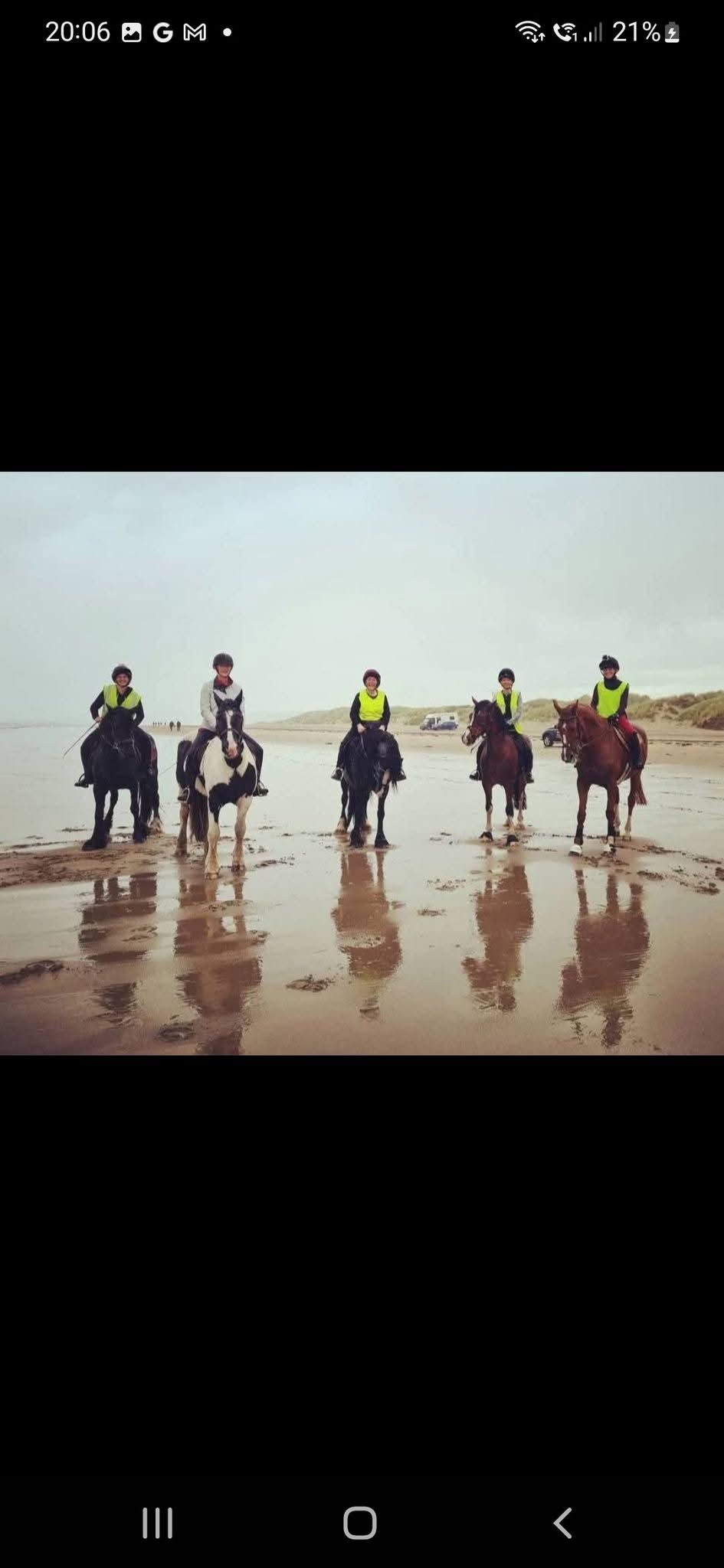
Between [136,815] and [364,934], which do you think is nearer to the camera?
[364,934]

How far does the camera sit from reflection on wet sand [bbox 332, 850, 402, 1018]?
10.3 ft

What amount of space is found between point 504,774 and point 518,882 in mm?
1100

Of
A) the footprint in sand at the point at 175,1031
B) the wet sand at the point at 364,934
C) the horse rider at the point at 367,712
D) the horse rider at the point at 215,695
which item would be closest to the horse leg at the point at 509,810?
the wet sand at the point at 364,934

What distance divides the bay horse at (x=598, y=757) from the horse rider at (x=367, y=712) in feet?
3.49

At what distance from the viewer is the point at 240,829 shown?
13.8 ft

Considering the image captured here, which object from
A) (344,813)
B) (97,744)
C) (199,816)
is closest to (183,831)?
(199,816)

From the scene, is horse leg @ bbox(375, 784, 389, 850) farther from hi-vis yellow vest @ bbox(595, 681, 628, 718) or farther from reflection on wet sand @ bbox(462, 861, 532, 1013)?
hi-vis yellow vest @ bbox(595, 681, 628, 718)

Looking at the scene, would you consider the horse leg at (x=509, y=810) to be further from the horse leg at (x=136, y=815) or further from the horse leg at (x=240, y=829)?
the horse leg at (x=136, y=815)

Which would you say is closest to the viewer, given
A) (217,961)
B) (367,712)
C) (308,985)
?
(308,985)

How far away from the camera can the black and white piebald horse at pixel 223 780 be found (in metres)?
4.06

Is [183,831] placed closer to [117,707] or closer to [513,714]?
[117,707]

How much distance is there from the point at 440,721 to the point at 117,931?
8.04ft
